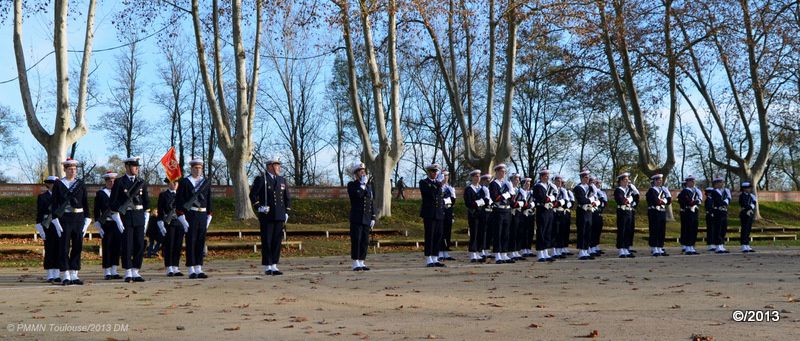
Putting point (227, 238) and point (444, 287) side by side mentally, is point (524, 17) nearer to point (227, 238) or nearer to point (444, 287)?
point (227, 238)

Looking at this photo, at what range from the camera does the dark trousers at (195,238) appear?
44.2ft

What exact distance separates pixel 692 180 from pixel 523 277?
879cm

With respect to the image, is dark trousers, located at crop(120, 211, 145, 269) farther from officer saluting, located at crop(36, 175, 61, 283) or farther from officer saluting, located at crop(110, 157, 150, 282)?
officer saluting, located at crop(36, 175, 61, 283)

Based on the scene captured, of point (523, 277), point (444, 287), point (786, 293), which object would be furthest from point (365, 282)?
point (786, 293)

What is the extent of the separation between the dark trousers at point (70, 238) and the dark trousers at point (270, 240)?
2.86 metres

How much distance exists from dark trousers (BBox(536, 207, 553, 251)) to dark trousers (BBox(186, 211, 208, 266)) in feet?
24.1

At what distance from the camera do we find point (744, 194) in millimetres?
20859

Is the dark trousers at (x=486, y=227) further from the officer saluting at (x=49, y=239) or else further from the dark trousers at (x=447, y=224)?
the officer saluting at (x=49, y=239)

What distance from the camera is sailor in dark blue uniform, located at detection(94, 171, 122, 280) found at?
521 inches

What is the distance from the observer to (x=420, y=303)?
32.6 feet

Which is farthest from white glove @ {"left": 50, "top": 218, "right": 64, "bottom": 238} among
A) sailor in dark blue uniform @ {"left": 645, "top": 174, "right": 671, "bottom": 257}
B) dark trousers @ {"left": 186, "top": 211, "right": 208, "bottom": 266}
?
sailor in dark blue uniform @ {"left": 645, "top": 174, "right": 671, "bottom": 257}

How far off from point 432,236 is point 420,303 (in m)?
6.38

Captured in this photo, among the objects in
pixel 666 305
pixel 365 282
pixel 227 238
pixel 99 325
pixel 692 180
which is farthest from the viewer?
pixel 227 238

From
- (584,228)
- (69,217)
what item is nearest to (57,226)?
(69,217)
